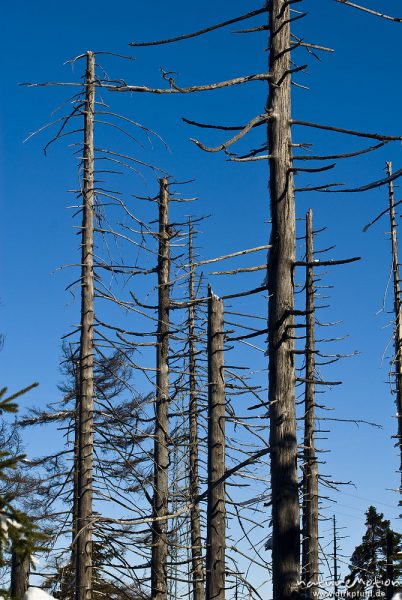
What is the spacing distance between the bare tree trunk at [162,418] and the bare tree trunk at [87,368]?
170 centimetres

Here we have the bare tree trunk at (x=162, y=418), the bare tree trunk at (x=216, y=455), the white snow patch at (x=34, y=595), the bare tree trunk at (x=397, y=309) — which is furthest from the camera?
the bare tree trunk at (x=397, y=309)

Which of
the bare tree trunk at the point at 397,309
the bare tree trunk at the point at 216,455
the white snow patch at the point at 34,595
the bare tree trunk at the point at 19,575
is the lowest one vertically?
the white snow patch at the point at 34,595

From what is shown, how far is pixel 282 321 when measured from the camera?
32.1 feet

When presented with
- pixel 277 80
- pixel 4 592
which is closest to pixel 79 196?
pixel 277 80

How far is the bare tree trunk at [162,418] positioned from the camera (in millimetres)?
18094

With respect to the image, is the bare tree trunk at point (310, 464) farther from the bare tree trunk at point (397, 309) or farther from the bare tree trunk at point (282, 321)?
the bare tree trunk at point (282, 321)

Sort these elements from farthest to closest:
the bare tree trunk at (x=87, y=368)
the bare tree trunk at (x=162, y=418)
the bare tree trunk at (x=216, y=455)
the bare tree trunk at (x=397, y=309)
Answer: the bare tree trunk at (x=397, y=309) → the bare tree trunk at (x=162, y=418) → the bare tree trunk at (x=87, y=368) → the bare tree trunk at (x=216, y=455)

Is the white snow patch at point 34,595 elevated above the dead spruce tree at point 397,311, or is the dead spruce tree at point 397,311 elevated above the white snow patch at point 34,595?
the dead spruce tree at point 397,311

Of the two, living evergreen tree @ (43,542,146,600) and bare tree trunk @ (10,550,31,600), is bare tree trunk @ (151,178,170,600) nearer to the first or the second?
living evergreen tree @ (43,542,146,600)

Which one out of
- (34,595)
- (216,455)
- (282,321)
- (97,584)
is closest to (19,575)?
(34,595)

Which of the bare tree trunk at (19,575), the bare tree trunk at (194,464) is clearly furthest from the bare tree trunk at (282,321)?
the bare tree trunk at (194,464)

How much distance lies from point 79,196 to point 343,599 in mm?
9559

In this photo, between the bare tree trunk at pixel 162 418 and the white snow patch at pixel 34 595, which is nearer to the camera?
the white snow patch at pixel 34 595

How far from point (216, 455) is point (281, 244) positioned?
24.4 ft
